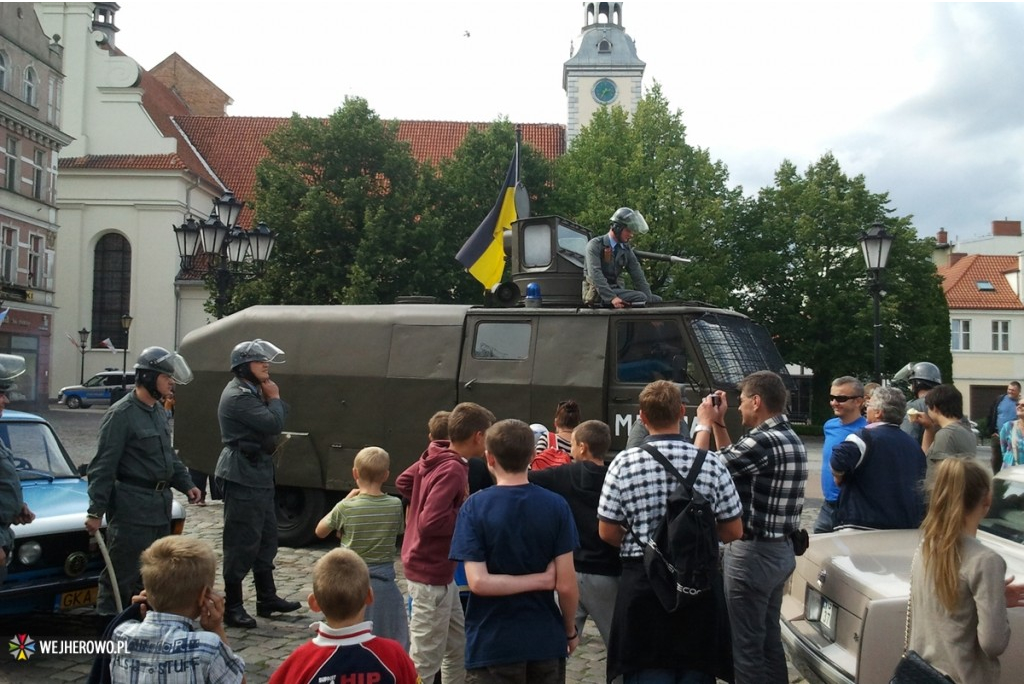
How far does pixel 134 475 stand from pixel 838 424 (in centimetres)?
514

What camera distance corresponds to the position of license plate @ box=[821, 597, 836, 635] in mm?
4977

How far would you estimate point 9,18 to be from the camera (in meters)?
38.2

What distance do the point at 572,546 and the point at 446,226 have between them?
32.5 meters

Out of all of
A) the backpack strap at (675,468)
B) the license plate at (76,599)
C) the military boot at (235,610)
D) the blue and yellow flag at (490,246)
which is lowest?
the military boot at (235,610)

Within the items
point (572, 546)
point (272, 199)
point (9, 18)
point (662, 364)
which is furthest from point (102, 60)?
point (572, 546)

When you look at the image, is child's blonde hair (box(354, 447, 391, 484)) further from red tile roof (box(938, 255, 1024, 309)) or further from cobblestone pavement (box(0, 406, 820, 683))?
red tile roof (box(938, 255, 1024, 309))

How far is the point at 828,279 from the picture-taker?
3953 cm

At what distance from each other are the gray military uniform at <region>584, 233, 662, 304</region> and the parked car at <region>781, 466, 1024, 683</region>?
4.64 meters

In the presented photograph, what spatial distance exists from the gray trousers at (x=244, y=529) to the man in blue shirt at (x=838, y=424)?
4.26 metres

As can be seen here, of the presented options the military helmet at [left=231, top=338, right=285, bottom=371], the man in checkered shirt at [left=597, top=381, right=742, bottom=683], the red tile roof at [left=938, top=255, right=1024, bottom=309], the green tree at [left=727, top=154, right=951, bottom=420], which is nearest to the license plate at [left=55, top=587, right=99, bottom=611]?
the military helmet at [left=231, top=338, right=285, bottom=371]

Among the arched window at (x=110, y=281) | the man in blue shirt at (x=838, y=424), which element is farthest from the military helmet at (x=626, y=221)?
the arched window at (x=110, y=281)

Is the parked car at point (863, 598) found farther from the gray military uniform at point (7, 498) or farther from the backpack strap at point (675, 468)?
the gray military uniform at point (7, 498)

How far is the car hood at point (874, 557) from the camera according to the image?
4.67 meters

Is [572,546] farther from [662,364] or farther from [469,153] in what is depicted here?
[469,153]
